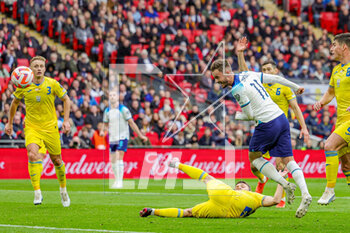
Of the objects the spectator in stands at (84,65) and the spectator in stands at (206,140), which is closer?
the spectator in stands at (206,140)

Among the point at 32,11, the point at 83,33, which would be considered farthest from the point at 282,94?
the point at 32,11

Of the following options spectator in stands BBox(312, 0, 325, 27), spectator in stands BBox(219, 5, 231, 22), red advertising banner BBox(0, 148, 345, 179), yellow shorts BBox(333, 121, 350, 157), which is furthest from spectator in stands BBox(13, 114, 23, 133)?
spectator in stands BBox(312, 0, 325, 27)

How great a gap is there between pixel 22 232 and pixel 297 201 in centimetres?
675

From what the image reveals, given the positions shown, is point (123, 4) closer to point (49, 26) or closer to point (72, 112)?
point (49, 26)

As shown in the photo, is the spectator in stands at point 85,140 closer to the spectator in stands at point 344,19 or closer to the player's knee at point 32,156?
the player's knee at point 32,156

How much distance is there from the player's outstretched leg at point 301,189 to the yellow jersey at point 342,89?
1043 millimetres

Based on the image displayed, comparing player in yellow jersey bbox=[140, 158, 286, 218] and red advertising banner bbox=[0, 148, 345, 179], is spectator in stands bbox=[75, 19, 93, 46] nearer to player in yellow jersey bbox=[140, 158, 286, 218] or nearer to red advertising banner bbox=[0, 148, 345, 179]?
→ red advertising banner bbox=[0, 148, 345, 179]

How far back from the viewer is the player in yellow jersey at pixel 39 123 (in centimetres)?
1228

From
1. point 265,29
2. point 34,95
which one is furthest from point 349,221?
point 265,29

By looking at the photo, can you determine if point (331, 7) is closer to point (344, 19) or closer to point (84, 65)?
point (344, 19)

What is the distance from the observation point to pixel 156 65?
2517 centimetres

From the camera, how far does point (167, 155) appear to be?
22.7m

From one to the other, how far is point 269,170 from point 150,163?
12823 mm

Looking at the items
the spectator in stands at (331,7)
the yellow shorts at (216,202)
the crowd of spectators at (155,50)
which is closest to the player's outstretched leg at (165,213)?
the yellow shorts at (216,202)
